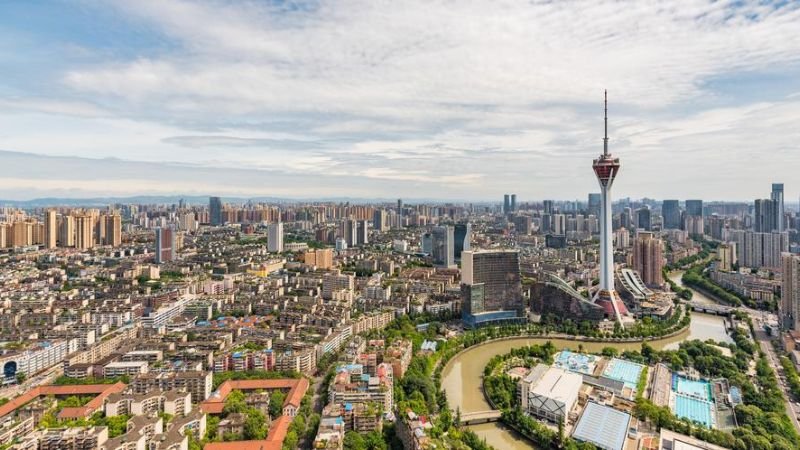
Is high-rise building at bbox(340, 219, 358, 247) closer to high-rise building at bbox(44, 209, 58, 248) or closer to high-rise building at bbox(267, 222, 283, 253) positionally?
high-rise building at bbox(267, 222, 283, 253)

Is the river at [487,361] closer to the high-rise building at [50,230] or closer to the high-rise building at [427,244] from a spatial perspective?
the high-rise building at [427,244]

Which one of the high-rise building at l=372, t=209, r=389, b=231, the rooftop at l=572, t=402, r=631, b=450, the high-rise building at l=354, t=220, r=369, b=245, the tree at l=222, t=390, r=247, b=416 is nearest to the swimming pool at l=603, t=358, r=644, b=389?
the rooftop at l=572, t=402, r=631, b=450

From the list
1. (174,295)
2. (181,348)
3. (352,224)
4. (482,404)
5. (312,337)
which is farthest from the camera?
(352,224)

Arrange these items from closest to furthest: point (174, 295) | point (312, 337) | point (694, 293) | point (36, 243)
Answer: point (312, 337), point (174, 295), point (694, 293), point (36, 243)

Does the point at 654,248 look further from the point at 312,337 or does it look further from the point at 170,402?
the point at 170,402

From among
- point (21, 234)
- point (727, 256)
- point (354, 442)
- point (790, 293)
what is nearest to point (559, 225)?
point (727, 256)

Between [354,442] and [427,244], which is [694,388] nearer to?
[354,442]

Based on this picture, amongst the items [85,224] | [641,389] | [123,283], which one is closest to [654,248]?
[641,389]
